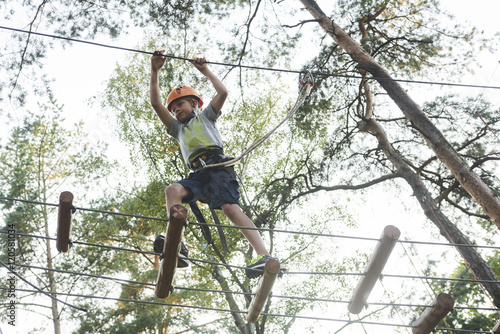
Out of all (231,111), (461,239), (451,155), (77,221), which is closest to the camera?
(451,155)

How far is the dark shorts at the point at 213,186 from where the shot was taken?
2527 millimetres

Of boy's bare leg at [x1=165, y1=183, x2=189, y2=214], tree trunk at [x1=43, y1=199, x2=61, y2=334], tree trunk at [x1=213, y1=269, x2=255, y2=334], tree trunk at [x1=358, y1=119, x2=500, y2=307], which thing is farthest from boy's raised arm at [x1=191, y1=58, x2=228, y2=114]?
tree trunk at [x1=43, y1=199, x2=61, y2=334]

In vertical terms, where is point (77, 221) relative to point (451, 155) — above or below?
above

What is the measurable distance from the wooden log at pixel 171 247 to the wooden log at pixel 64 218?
0.55 m

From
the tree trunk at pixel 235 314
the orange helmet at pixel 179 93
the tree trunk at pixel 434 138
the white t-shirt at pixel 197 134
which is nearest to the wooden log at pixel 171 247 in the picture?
the white t-shirt at pixel 197 134

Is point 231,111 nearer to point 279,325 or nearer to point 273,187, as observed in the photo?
point 273,187

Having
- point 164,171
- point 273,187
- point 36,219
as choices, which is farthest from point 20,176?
point 273,187

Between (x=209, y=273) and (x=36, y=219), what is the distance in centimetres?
448

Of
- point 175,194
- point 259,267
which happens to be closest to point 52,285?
point 175,194

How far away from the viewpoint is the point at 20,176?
9.84 metres

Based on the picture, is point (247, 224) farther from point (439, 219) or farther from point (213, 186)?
point (439, 219)

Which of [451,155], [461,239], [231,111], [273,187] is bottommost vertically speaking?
[461,239]

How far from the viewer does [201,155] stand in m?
2.67

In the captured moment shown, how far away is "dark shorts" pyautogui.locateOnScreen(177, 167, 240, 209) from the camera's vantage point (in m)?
2.53
